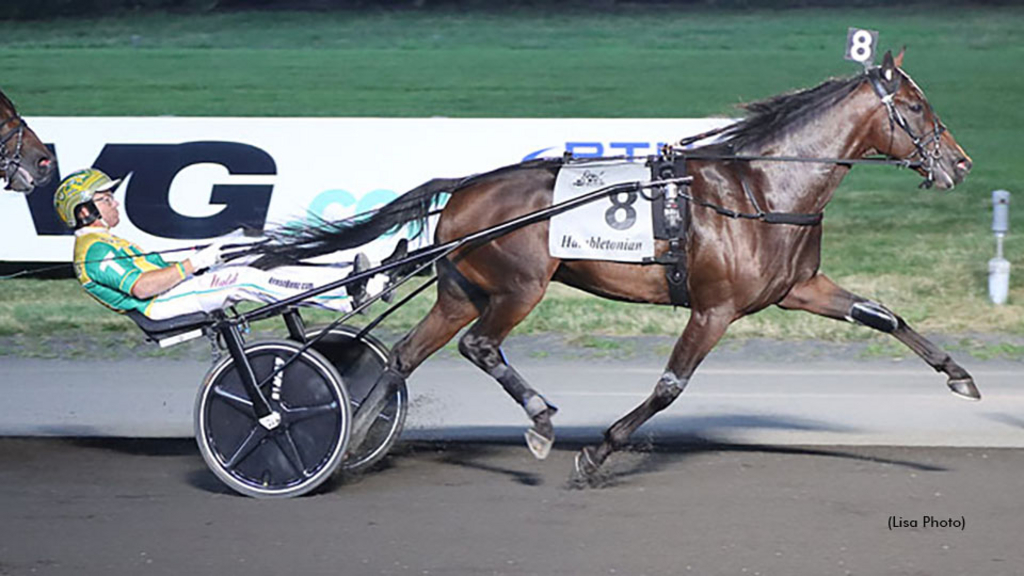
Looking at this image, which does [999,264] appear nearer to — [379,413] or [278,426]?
[379,413]

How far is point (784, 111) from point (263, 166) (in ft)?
20.1

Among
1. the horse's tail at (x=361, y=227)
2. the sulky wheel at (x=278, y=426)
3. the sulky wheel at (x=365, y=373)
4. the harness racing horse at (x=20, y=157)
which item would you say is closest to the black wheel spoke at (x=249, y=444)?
the sulky wheel at (x=278, y=426)

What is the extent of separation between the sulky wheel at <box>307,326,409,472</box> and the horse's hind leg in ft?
1.67

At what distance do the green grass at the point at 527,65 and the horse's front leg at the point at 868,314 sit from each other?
8242mm

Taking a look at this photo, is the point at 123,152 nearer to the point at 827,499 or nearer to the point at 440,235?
the point at 440,235

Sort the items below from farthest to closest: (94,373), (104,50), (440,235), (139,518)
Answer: (104,50) → (94,373) → (440,235) → (139,518)

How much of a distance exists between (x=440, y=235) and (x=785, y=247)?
Result: 1421mm

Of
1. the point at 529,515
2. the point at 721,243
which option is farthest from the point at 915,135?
the point at 529,515

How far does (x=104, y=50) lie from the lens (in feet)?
51.4

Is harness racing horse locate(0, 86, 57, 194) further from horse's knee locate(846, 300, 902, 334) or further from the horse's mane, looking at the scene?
horse's knee locate(846, 300, 902, 334)

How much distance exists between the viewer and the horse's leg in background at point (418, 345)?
6.76 m

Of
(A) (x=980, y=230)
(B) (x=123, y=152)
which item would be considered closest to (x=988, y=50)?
(A) (x=980, y=230)

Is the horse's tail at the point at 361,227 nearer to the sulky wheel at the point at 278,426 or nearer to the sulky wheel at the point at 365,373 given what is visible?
the sulky wheel at the point at 365,373

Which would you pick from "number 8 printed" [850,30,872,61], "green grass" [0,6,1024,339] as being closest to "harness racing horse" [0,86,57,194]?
"number 8 printed" [850,30,872,61]
